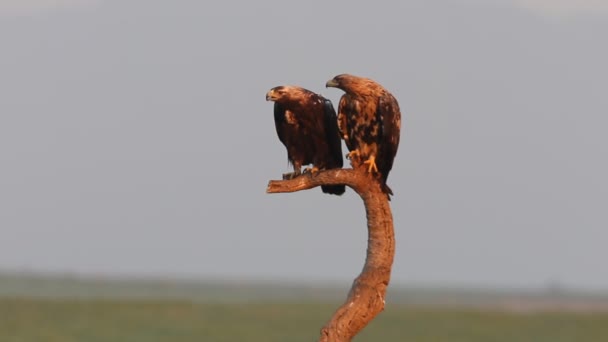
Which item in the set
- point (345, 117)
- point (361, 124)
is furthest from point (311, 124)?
point (361, 124)

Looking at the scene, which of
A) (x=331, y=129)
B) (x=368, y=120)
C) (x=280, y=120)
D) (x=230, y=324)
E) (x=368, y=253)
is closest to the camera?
(x=368, y=253)

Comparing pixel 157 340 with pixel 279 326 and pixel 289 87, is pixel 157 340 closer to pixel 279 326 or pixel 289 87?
pixel 279 326

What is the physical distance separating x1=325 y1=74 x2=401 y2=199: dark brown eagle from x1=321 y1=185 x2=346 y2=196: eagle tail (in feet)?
0.54

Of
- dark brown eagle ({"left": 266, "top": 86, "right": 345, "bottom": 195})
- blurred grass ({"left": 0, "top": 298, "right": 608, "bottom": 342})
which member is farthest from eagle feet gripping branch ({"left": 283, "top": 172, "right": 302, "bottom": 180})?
blurred grass ({"left": 0, "top": 298, "right": 608, "bottom": 342})

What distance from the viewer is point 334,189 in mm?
8156

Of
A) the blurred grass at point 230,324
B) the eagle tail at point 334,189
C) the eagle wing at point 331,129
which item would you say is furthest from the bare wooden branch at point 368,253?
the blurred grass at point 230,324

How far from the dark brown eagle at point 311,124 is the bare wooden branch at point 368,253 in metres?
0.29

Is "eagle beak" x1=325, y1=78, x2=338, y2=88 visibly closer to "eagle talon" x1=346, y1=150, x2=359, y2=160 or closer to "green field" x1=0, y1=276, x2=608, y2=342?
"eagle talon" x1=346, y1=150, x2=359, y2=160

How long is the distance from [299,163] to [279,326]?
1271 inches

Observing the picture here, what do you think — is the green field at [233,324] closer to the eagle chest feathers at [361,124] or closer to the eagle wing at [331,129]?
the eagle wing at [331,129]

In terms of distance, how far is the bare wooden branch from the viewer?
7.43 metres

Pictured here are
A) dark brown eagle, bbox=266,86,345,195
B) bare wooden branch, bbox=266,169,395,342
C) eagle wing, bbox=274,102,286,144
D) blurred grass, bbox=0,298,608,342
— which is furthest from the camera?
blurred grass, bbox=0,298,608,342

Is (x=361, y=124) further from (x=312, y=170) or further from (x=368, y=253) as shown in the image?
(x=368, y=253)

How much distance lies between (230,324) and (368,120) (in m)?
32.9
